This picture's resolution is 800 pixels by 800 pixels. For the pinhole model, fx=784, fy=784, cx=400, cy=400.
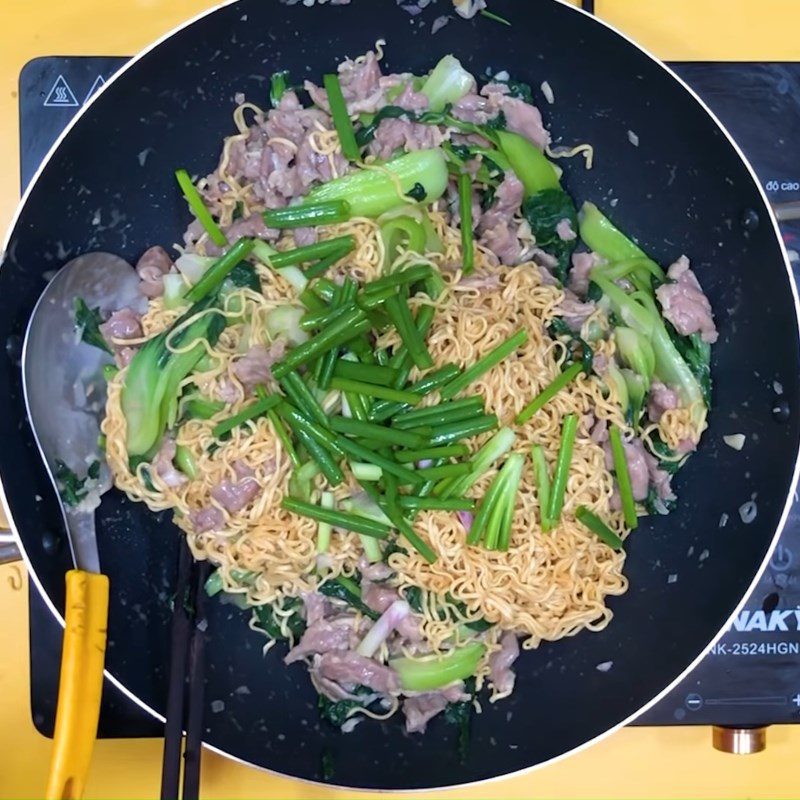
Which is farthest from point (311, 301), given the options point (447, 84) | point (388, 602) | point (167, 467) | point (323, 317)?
point (388, 602)

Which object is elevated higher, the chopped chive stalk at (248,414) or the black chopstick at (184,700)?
the chopped chive stalk at (248,414)

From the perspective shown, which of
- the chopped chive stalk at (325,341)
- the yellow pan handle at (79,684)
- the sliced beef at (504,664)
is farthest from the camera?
the sliced beef at (504,664)

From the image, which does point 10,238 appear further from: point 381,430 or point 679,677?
point 679,677

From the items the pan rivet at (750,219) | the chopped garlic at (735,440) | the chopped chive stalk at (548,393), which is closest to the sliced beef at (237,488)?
the chopped chive stalk at (548,393)

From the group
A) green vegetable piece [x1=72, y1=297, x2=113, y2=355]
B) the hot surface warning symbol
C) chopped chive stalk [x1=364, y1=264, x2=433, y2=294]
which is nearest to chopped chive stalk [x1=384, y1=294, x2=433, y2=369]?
chopped chive stalk [x1=364, y1=264, x2=433, y2=294]

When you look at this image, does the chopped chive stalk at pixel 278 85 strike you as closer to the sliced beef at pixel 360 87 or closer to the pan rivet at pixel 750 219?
the sliced beef at pixel 360 87

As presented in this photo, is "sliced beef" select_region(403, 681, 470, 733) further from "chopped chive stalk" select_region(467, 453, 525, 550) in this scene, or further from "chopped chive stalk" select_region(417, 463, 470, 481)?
"chopped chive stalk" select_region(417, 463, 470, 481)

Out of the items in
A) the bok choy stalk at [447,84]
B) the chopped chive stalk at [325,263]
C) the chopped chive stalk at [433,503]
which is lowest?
the chopped chive stalk at [433,503]
